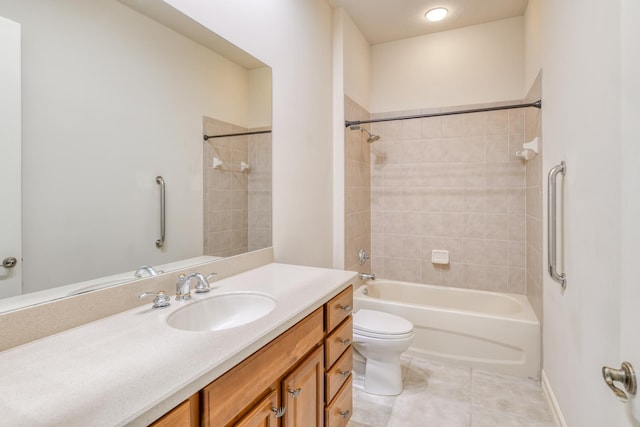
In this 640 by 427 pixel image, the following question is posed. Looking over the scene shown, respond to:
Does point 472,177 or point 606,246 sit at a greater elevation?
point 472,177

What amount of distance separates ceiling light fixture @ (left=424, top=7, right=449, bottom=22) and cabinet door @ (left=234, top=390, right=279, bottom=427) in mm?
2893

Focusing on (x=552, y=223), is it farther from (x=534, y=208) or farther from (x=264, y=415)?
(x=264, y=415)

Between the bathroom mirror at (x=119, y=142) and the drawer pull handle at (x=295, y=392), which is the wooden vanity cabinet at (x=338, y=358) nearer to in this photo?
the drawer pull handle at (x=295, y=392)

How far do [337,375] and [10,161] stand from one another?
1363 millimetres

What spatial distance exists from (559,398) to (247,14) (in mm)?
2573

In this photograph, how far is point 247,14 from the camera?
1.65 metres

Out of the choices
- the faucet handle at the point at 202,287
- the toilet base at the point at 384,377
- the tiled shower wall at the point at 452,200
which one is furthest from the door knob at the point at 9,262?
the tiled shower wall at the point at 452,200

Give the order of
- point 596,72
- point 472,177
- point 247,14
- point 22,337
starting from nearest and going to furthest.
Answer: point 22,337
point 596,72
point 247,14
point 472,177

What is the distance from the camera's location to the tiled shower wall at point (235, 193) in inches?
60.2

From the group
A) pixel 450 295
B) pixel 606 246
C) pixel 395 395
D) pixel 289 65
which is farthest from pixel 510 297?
pixel 289 65

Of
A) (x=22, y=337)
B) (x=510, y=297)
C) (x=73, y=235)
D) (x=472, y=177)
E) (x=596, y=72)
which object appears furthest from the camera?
(x=472, y=177)

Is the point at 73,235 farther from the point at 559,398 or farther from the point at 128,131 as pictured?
the point at 559,398

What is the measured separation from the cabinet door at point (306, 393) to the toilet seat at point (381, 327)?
0.73 meters

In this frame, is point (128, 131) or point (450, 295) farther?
point (450, 295)
